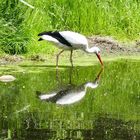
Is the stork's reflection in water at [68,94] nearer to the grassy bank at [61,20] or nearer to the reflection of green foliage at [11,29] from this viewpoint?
the reflection of green foliage at [11,29]

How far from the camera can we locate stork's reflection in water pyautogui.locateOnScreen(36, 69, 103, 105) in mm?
8789

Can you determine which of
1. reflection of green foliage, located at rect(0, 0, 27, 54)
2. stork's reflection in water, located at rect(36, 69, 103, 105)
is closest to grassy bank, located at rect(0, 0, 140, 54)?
reflection of green foliage, located at rect(0, 0, 27, 54)

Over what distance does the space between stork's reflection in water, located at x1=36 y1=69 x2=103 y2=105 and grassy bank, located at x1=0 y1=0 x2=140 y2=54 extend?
2.73 metres

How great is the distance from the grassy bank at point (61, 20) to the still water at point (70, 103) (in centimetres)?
122

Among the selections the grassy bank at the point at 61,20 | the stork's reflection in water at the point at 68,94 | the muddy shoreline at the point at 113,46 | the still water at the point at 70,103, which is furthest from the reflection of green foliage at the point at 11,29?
the stork's reflection in water at the point at 68,94

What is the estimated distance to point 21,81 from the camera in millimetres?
10031

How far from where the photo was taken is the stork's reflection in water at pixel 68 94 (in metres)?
8.79

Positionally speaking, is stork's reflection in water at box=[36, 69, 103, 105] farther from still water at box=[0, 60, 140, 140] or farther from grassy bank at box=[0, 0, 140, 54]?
grassy bank at box=[0, 0, 140, 54]

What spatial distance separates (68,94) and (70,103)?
0.64 metres

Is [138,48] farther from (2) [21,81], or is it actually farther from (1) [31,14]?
(2) [21,81]

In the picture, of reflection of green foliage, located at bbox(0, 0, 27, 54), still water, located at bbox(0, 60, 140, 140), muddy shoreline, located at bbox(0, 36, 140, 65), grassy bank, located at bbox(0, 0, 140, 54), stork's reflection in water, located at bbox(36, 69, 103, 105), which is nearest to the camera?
still water, located at bbox(0, 60, 140, 140)

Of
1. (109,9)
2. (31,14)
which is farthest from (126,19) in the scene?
(31,14)

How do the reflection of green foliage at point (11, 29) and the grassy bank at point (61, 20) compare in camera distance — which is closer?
the reflection of green foliage at point (11, 29)

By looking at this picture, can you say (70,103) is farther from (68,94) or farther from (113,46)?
(113,46)
